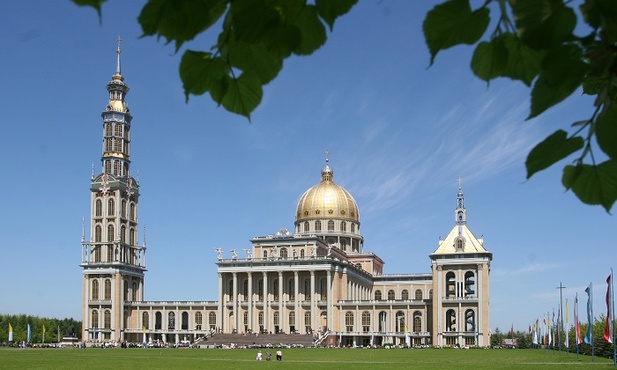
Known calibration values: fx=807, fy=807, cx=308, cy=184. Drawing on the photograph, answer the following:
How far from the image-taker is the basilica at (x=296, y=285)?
96.1 m

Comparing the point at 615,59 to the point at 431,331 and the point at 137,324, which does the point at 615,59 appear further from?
the point at 137,324

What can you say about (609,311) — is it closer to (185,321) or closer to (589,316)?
(589,316)

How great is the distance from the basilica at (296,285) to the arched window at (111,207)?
0.43 feet

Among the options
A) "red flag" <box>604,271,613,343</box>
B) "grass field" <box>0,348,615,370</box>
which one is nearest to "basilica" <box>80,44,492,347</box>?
"grass field" <box>0,348,615,370</box>

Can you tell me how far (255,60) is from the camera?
2.42 m

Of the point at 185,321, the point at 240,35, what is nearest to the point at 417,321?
the point at 185,321

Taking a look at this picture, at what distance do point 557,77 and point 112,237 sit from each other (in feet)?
355

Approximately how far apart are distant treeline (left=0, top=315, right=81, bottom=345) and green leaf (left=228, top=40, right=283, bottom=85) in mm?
136092

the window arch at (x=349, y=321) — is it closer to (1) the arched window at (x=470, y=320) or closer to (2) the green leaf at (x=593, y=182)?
(1) the arched window at (x=470, y=320)

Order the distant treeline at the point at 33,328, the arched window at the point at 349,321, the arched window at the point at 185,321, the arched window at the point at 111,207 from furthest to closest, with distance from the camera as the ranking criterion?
the distant treeline at the point at 33,328 → the arched window at the point at 185,321 → the arched window at the point at 111,207 → the arched window at the point at 349,321

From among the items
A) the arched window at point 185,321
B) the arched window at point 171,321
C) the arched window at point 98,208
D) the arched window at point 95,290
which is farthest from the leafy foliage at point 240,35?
the arched window at point 171,321

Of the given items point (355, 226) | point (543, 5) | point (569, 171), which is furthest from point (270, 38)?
point (355, 226)

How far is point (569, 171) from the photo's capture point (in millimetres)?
2309

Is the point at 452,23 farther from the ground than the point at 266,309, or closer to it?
farther from the ground
